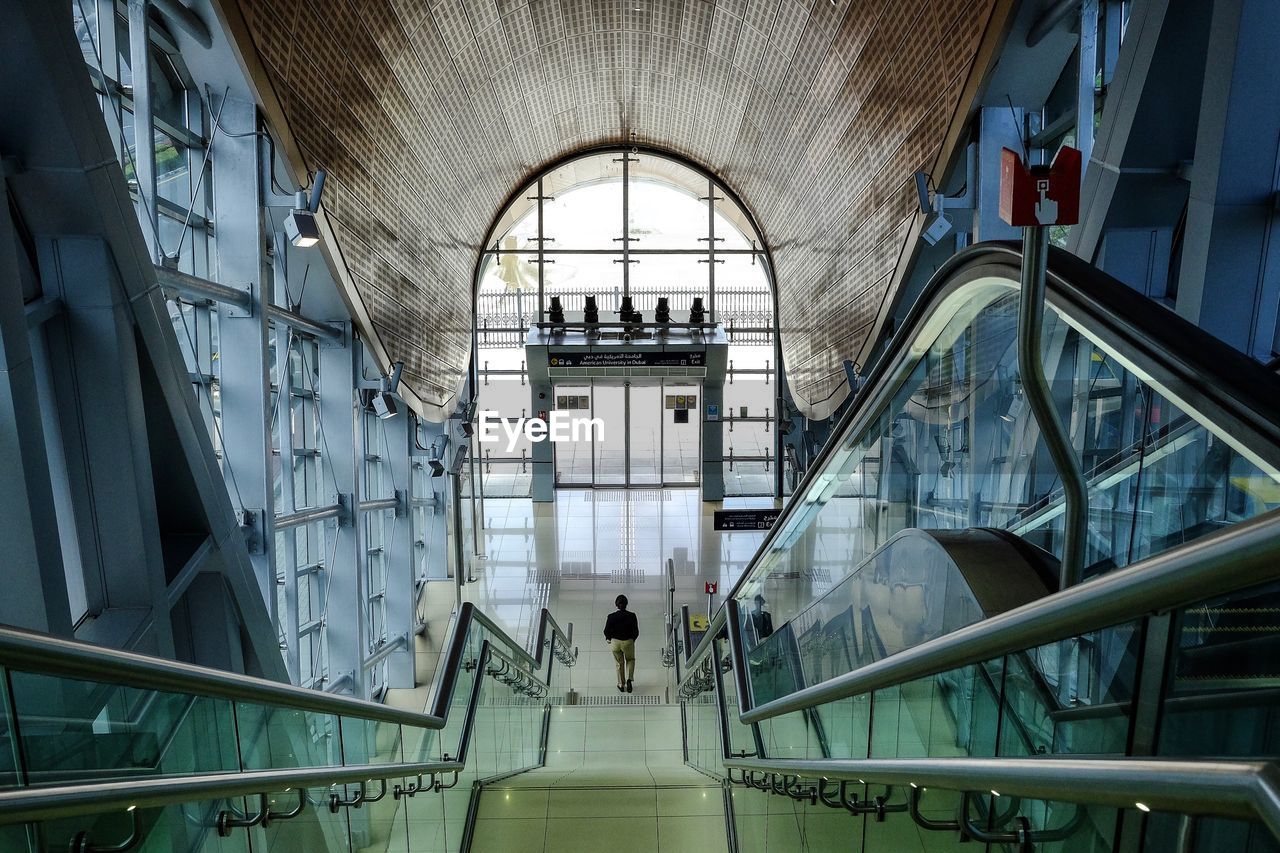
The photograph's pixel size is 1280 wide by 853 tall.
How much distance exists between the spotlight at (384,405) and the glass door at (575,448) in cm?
1084

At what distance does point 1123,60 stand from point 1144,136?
0.44 m

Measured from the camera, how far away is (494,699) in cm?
641

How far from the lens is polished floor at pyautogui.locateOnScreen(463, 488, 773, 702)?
41.8ft

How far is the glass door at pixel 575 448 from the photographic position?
21.7 metres

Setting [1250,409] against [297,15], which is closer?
[1250,409]

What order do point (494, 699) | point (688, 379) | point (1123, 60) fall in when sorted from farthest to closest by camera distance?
point (688, 379), point (494, 699), point (1123, 60)

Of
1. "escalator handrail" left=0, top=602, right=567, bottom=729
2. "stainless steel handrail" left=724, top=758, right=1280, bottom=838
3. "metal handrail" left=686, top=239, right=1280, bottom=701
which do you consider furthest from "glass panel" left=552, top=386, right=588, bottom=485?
"stainless steel handrail" left=724, top=758, right=1280, bottom=838

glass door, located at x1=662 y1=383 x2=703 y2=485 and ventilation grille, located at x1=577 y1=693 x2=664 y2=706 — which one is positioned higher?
glass door, located at x1=662 y1=383 x2=703 y2=485

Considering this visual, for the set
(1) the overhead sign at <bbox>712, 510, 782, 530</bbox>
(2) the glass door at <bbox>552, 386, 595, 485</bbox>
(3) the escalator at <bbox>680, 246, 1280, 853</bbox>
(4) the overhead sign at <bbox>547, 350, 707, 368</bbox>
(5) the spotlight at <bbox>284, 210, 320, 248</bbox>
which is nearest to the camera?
(3) the escalator at <bbox>680, 246, 1280, 853</bbox>

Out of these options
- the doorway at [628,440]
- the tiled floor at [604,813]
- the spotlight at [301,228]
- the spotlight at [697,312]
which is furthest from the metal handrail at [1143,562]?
the doorway at [628,440]

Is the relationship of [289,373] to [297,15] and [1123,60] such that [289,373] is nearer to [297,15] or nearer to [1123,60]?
[297,15]

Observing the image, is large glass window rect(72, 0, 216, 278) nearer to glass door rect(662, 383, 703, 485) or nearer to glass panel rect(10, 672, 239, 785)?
glass panel rect(10, 672, 239, 785)

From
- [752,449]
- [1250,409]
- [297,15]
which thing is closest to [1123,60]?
[1250,409]

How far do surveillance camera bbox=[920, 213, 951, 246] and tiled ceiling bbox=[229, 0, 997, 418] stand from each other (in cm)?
74
